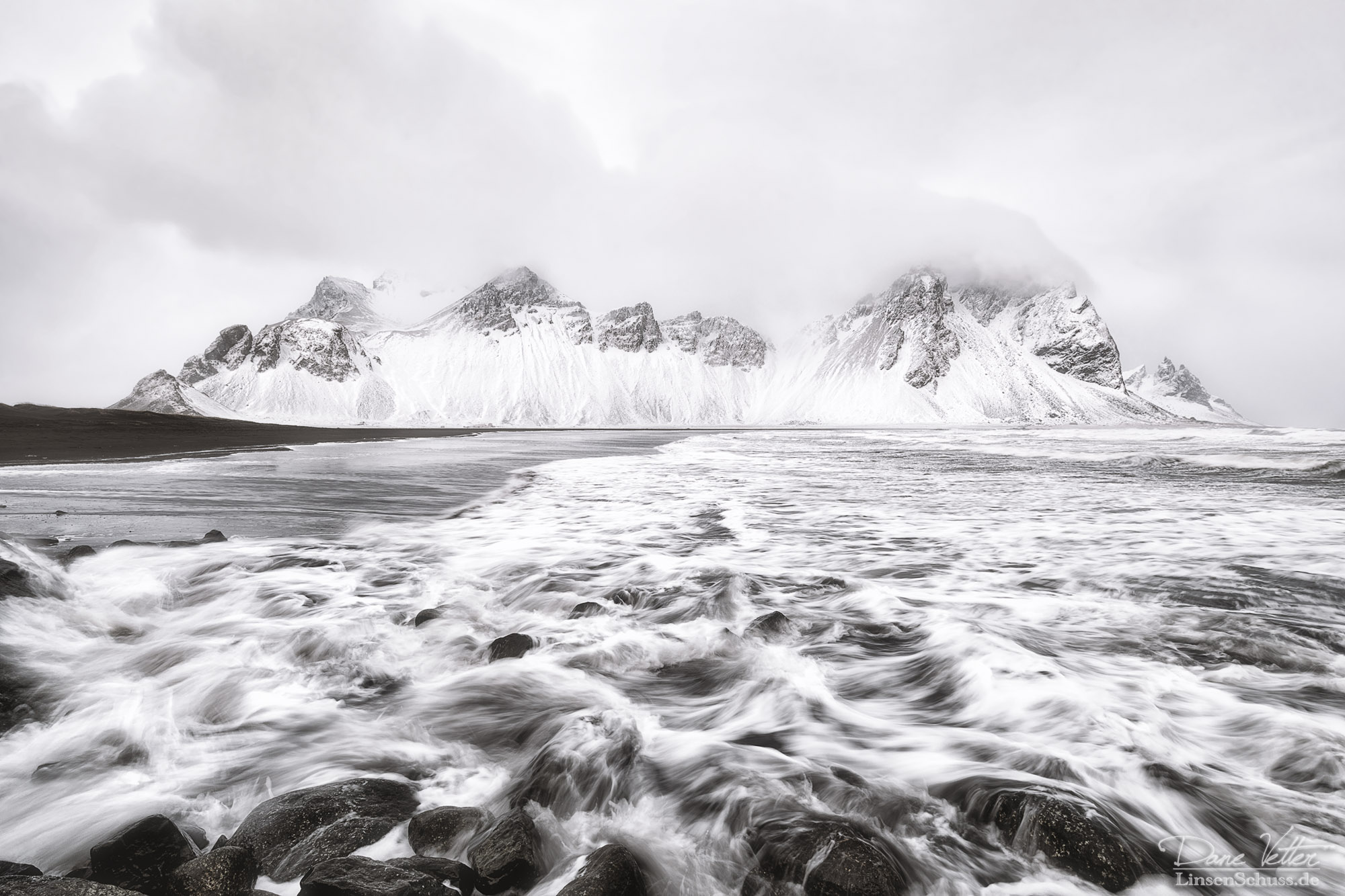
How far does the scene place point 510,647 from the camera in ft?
17.7

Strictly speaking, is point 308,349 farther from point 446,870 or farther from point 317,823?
point 446,870

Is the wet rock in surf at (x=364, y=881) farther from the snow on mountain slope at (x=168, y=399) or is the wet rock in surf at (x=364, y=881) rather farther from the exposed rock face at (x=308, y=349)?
the exposed rock face at (x=308, y=349)

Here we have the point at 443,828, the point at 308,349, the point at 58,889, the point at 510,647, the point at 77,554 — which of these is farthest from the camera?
the point at 308,349

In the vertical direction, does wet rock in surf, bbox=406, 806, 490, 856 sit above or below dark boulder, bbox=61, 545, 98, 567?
below

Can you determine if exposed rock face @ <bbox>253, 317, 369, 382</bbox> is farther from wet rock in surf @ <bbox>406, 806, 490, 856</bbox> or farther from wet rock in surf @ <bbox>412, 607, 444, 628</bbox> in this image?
wet rock in surf @ <bbox>406, 806, 490, 856</bbox>

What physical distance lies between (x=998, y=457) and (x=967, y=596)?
84.9 feet

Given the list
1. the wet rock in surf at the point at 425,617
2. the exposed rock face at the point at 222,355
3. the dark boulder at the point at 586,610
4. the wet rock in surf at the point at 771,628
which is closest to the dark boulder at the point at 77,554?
the wet rock in surf at the point at 425,617

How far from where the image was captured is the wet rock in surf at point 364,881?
235 centimetres

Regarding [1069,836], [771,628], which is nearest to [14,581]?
[771,628]

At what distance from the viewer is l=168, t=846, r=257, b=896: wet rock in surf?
97.4 inches

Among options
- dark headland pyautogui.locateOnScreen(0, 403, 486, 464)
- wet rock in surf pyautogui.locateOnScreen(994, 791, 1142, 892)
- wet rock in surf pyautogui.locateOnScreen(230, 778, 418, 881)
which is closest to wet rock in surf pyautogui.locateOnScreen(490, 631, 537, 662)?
wet rock in surf pyautogui.locateOnScreen(230, 778, 418, 881)

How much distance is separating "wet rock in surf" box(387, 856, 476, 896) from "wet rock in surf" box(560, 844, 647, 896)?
444 mm

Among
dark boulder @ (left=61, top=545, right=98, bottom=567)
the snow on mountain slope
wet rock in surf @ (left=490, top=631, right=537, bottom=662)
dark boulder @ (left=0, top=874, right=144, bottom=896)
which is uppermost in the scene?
the snow on mountain slope

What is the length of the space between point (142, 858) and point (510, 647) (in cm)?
288
